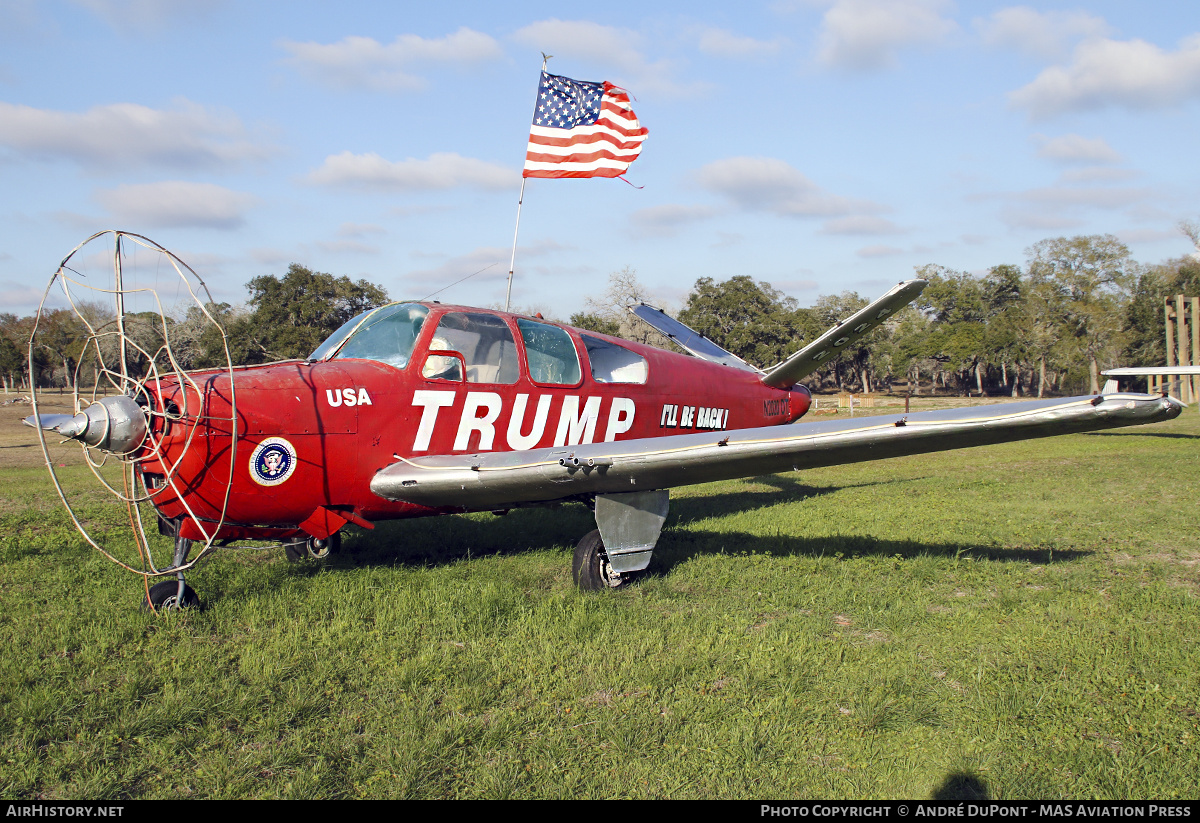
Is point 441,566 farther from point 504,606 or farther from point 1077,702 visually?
point 1077,702

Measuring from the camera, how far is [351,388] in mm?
5844

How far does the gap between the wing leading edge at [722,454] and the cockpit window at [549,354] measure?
130cm

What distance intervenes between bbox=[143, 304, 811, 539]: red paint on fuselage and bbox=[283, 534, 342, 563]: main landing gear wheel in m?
1.55

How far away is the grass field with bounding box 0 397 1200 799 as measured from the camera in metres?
3.34

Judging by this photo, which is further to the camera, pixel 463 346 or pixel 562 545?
pixel 562 545

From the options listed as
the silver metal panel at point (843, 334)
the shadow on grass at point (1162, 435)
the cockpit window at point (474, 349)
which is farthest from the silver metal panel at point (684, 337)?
the shadow on grass at point (1162, 435)

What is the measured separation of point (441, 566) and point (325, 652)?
88.9 inches

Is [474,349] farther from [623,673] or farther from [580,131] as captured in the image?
[580,131]

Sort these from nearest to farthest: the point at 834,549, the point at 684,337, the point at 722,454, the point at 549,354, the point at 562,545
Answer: the point at 722,454, the point at 549,354, the point at 834,549, the point at 562,545, the point at 684,337

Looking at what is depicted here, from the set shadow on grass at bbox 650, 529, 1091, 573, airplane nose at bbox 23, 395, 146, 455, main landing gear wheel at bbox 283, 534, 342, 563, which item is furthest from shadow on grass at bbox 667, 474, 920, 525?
airplane nose at bbox 23, 395, 146, 455

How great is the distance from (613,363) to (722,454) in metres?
2.79

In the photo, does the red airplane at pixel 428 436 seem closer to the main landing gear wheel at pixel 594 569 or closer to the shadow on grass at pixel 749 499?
the main landing gear wheel at pixel 594 569

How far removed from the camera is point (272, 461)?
214 inches

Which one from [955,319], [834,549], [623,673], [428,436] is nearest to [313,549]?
[428,436]
